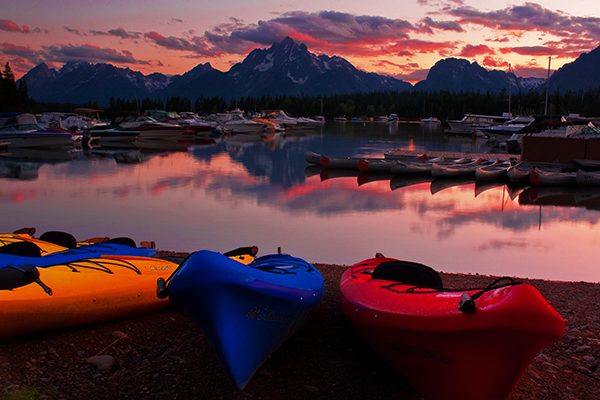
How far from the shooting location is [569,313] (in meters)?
5.73

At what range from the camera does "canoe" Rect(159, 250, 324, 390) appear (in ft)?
11.8

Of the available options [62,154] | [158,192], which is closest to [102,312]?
[158,192]

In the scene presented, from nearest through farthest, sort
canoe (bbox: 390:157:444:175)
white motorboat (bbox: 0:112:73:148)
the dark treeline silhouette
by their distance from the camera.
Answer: canoe (bbox: 390:157:444:175) → white motorboat (bbox: 0:112:73:148) → the dark treeline silhouette

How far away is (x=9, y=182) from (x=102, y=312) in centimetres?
1662

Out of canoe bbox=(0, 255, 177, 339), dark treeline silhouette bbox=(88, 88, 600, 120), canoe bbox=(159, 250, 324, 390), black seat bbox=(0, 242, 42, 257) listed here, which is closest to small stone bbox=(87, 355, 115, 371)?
canoe bbox=(0, 255, 177, 339)

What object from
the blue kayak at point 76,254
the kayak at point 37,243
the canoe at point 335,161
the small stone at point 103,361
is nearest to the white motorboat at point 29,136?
the canoe at point 335,161

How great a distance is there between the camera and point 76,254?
241 inches

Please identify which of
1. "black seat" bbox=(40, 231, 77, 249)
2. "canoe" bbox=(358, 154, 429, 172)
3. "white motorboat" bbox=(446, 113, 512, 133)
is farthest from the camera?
"white motorboat" bbox=(446, 113, 512, 133)

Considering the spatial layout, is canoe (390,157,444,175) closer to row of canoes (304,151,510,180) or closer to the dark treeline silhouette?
row of canoes (304,151,510,180)

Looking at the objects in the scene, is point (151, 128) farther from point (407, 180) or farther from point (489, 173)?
point (489, 173)

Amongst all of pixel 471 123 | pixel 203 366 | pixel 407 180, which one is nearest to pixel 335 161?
pixel 407 180

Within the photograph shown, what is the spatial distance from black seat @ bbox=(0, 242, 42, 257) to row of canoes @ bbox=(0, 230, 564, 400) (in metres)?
0.61

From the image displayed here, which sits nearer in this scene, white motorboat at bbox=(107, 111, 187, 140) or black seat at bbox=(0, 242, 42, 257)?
black seat at bbox=(0, 242, 42, 257)

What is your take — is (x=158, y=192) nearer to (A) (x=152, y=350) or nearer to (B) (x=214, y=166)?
(B) (x=214, y=166)
